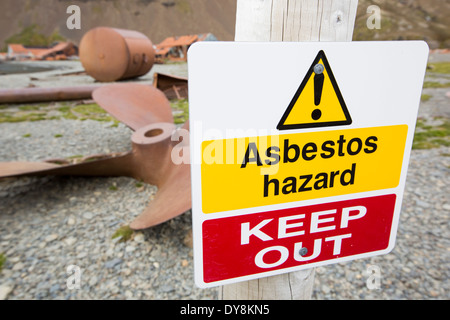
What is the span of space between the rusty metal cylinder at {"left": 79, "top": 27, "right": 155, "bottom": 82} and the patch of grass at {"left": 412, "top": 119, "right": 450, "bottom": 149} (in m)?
7.60

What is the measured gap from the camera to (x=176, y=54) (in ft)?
72.5

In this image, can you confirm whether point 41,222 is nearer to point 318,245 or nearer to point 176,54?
point 318,245

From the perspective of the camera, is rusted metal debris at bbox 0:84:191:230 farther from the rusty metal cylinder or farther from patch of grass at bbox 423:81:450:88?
patch of grass at bbox 423:81:450:88

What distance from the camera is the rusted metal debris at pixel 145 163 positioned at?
2.22 metres

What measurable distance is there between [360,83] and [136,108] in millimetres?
3394

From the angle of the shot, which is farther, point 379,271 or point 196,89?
point 379,271

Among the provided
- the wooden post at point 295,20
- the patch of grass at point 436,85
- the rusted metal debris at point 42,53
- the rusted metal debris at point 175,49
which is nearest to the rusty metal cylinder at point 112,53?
→ the patch of grass at point 436,85

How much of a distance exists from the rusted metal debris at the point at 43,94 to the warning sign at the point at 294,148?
7361mm

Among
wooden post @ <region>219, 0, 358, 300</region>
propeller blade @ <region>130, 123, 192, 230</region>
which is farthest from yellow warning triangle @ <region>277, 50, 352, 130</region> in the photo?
propeller blade @ <region>130, 123, 192, 230</region>

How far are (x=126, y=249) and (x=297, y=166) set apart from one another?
1.84 metres

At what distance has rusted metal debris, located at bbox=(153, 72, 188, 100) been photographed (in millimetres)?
6621

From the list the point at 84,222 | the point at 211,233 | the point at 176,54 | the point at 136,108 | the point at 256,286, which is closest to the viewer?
the point at 211,233

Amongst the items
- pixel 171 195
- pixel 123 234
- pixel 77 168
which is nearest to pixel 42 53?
pixel 77 168
